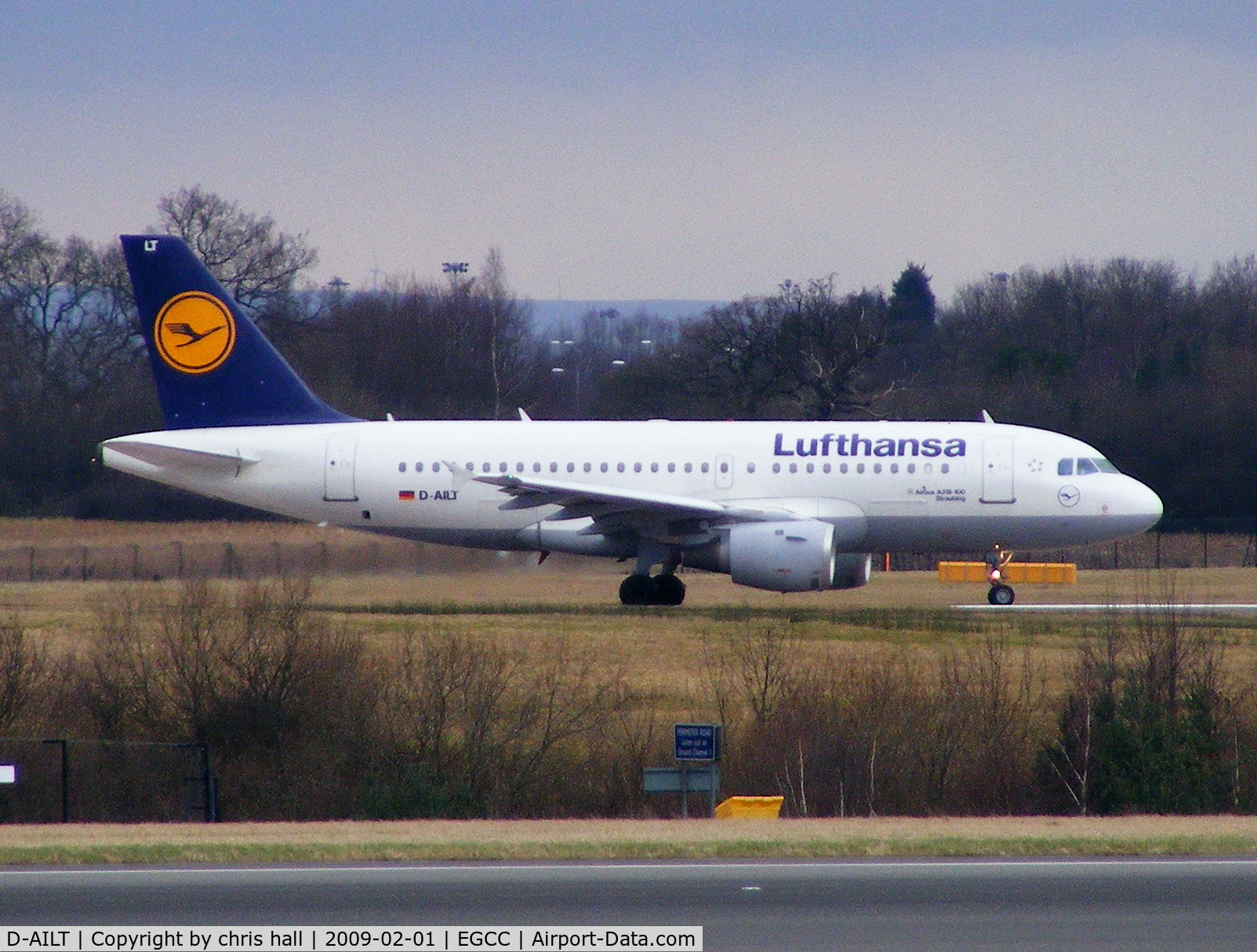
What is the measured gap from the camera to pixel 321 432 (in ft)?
110

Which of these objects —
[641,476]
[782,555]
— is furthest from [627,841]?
[641,476]

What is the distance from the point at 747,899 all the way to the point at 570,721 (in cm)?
1570

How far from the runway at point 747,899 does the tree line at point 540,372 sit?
36086 millimetres

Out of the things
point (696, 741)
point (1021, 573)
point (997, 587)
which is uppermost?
point (1021, 573)

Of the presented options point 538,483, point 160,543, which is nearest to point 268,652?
point 538,483

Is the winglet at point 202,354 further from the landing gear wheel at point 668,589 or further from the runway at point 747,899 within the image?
the runway at point 747,899

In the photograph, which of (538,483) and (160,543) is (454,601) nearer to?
(538,483)

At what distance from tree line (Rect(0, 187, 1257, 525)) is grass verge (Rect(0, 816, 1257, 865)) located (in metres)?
32.1

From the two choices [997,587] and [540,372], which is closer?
[997,587]

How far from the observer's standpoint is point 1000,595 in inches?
1362

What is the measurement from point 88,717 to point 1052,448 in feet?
59.1

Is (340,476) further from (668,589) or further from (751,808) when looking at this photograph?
(751,808)

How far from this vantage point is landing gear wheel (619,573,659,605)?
1293 inches

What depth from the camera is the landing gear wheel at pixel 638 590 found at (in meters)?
32.8
